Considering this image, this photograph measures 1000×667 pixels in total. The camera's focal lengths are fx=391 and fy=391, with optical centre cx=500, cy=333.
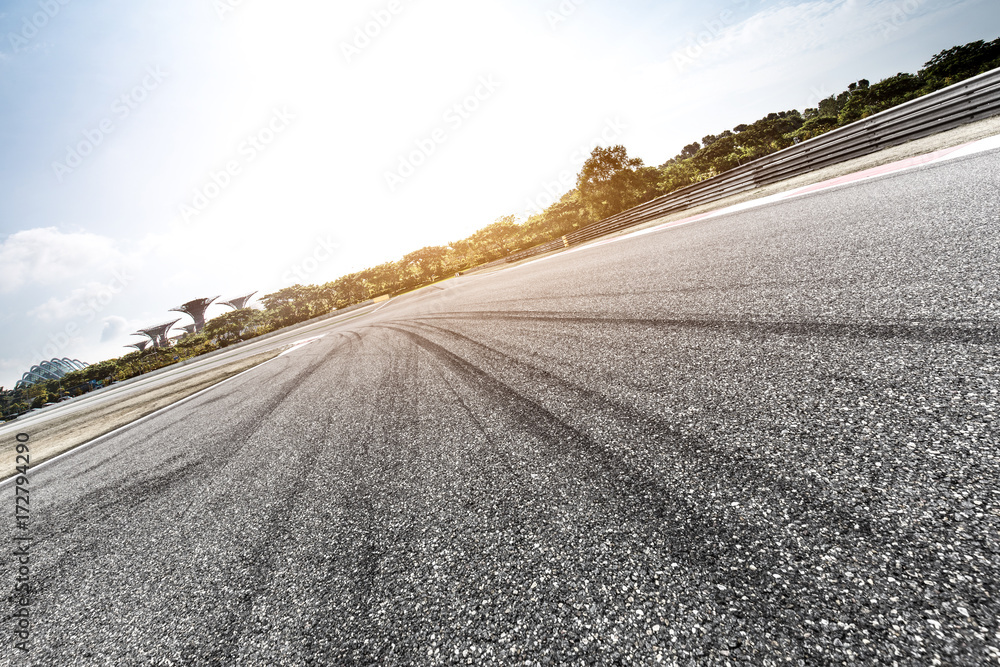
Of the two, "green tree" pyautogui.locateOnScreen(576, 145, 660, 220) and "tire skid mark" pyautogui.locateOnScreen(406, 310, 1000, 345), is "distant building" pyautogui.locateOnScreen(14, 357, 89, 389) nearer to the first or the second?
"green tree" pyautogui.locateOnScreen(576, 145, 660, 220)

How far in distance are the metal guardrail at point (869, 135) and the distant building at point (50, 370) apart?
9253cm

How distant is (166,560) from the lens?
2.04m

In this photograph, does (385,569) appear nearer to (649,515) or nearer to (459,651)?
(459,651)

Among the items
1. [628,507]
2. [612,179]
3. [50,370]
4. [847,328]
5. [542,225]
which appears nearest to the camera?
[628,507]

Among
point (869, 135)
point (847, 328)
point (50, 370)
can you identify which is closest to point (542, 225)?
point (869, 135)

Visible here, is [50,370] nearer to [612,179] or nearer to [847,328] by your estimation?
[612,179]

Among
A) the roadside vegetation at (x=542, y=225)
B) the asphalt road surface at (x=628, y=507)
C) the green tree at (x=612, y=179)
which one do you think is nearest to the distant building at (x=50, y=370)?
the roadside vegetation at (x=542, y=225)

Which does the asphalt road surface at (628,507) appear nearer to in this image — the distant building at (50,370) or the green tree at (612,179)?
the green tree at (612,179)

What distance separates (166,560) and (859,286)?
466 cm

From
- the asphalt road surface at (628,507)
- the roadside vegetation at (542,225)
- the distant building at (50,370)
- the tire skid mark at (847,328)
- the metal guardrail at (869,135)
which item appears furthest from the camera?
the distant building at (50,370)

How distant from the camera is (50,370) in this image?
3765 inches

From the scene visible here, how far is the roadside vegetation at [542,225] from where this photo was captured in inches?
1516

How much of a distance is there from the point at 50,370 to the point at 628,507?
145 m

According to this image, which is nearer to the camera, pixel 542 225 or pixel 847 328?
pixel 847 328
